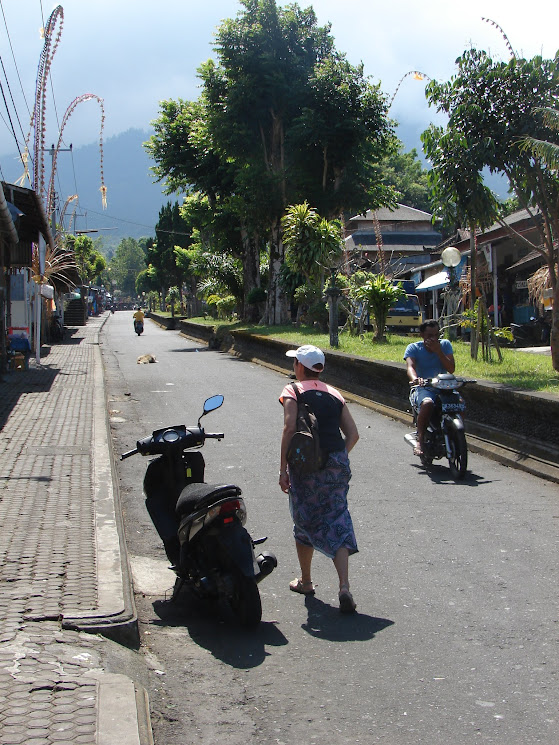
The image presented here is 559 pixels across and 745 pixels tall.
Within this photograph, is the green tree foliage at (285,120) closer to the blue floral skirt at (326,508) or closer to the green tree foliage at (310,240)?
the green tree foliage at (310,240)

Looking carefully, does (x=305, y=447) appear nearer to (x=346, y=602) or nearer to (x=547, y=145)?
(x=346, y=602)

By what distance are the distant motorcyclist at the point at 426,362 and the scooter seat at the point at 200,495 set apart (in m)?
4.81

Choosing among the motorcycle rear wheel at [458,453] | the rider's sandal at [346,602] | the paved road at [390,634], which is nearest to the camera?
the paved road at [390,634]

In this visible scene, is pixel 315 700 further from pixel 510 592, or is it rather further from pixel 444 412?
pixel 444 412

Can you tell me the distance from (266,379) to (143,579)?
14675 millimetres

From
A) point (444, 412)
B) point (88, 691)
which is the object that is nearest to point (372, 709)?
point (88, 691)

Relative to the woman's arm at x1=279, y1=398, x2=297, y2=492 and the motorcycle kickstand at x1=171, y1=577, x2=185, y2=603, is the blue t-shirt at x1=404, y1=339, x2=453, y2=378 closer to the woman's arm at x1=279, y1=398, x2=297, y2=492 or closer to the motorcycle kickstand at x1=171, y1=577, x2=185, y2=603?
the woman's arm at x1=279, y1=398, x2=297, y2=492

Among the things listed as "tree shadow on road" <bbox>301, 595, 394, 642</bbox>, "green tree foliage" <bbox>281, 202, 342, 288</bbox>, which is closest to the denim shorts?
"tree shadow on road" <bbox>301, 595, 394, 642</bbox>

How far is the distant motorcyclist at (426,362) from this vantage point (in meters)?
9.77

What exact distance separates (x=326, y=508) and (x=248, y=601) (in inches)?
33.5

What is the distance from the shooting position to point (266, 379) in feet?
67.5

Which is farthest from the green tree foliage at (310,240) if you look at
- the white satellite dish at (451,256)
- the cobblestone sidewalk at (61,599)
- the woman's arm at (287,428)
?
the woman's arm at (287,428)

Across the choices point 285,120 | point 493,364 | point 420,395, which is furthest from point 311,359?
point 285,120

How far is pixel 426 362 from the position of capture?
1003 cm
